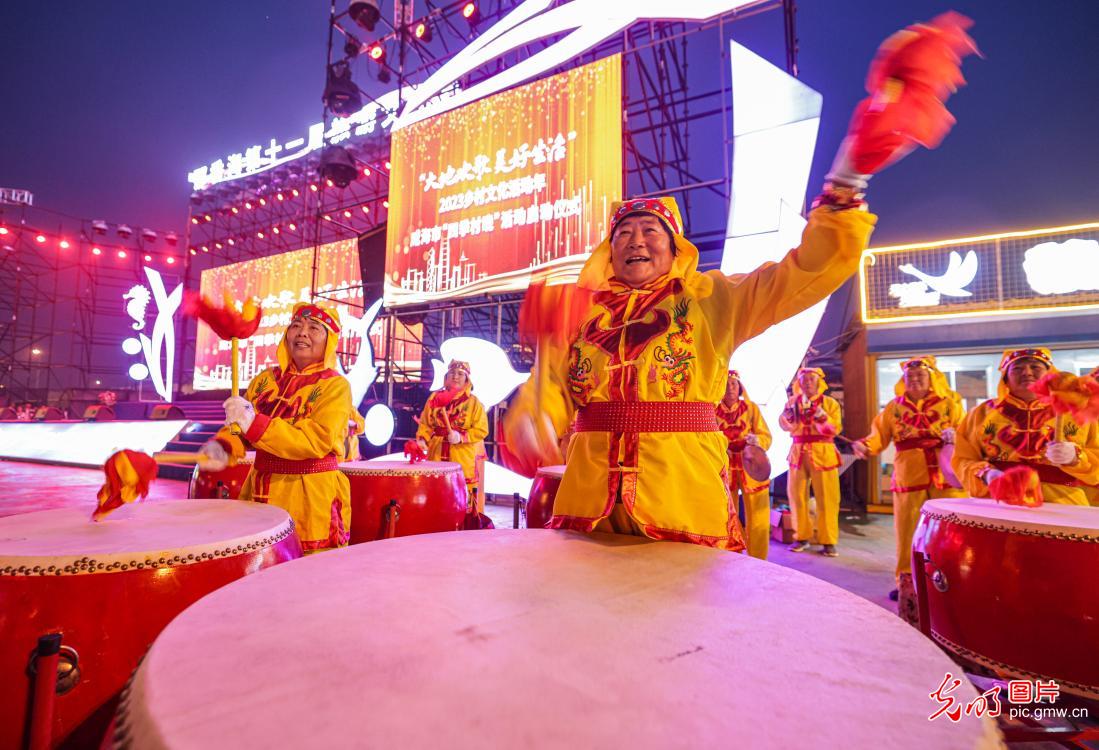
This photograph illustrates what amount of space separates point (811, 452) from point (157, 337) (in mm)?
16155

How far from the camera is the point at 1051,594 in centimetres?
183

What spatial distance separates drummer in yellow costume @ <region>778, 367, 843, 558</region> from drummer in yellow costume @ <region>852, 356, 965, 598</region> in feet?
3.83

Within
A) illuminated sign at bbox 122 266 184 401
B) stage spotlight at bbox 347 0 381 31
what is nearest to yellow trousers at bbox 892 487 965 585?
stage spotlight at bbox 347 0 381 31

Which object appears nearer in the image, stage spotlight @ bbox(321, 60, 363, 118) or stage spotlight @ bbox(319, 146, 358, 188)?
stage spotlight @ bbox(321, 60, 363, 118)

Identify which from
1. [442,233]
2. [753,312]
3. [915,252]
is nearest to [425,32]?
[442,233]

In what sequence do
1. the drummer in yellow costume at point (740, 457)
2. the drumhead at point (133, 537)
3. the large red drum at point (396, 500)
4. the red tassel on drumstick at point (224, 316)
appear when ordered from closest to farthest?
the drumhead at point (133, 537), the red tassel on drumstick at point (224, 316), the large red drum at point (396, 500), the drummer in yellow costume at point (740, 457)

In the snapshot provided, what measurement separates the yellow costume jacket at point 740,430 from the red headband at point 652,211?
3156 millimetres

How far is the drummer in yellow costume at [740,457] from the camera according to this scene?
14.3ft

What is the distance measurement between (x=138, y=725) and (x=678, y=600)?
0.69 metres

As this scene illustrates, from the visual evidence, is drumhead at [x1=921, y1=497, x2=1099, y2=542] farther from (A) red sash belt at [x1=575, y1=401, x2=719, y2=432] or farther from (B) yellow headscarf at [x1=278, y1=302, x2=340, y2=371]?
(B) yellow headscarf at [x1=278, y1=302, x2=340, y2=371]

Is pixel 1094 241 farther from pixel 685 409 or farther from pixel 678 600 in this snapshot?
pixel 678 600

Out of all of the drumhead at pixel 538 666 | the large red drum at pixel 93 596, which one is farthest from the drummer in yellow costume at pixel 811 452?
the large red drum at pixel 93 596

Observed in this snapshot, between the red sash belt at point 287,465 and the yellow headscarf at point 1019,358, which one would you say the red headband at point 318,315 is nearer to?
the red sash belt at point 287,465

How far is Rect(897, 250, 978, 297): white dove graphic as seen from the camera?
770 cm
